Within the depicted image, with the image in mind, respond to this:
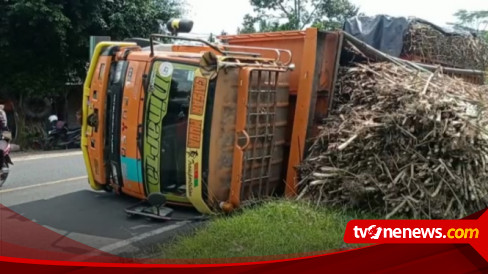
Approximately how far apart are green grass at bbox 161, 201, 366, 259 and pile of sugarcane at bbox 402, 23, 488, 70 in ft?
5.33

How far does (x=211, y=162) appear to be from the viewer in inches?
145

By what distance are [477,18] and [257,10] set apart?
1.01 metres

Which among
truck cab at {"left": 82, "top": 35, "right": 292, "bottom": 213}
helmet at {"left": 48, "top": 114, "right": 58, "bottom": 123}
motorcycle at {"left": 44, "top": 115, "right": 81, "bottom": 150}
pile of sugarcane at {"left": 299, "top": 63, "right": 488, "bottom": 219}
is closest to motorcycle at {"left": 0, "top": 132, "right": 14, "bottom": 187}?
truck cab at {"left": 82, "top": 35, "right": 292, "bottom": 213}

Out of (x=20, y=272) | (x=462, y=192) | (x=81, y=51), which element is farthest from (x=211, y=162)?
(x=81, y=51)

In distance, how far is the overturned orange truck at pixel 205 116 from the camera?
146 inches

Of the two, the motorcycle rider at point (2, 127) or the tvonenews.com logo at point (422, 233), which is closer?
the tvonenews.com logo at point (422, 233)

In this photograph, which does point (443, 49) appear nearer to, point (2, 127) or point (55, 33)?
point (55, 33)

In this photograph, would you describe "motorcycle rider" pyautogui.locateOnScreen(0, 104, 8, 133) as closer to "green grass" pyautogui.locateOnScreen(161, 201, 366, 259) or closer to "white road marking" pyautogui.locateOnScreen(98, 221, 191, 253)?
"white road marking" pyautogui.locateOnScreen(98, 221, 191, 253)

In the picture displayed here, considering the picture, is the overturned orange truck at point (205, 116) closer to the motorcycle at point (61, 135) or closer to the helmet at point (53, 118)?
the helmet at point (53, 118)

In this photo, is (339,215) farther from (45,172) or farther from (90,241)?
(45,172)

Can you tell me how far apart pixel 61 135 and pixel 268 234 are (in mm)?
4100

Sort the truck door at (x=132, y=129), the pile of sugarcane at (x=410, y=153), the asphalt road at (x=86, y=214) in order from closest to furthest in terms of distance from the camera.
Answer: the asphalt road at (x=86, y=214) → the pile of sugarcane at (x=410, y=153) → the truck door at (x=132, y=129)

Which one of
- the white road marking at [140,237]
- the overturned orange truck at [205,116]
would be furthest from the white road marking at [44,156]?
the white road marking at [140,237]

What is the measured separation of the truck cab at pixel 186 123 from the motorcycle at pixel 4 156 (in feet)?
2.50
